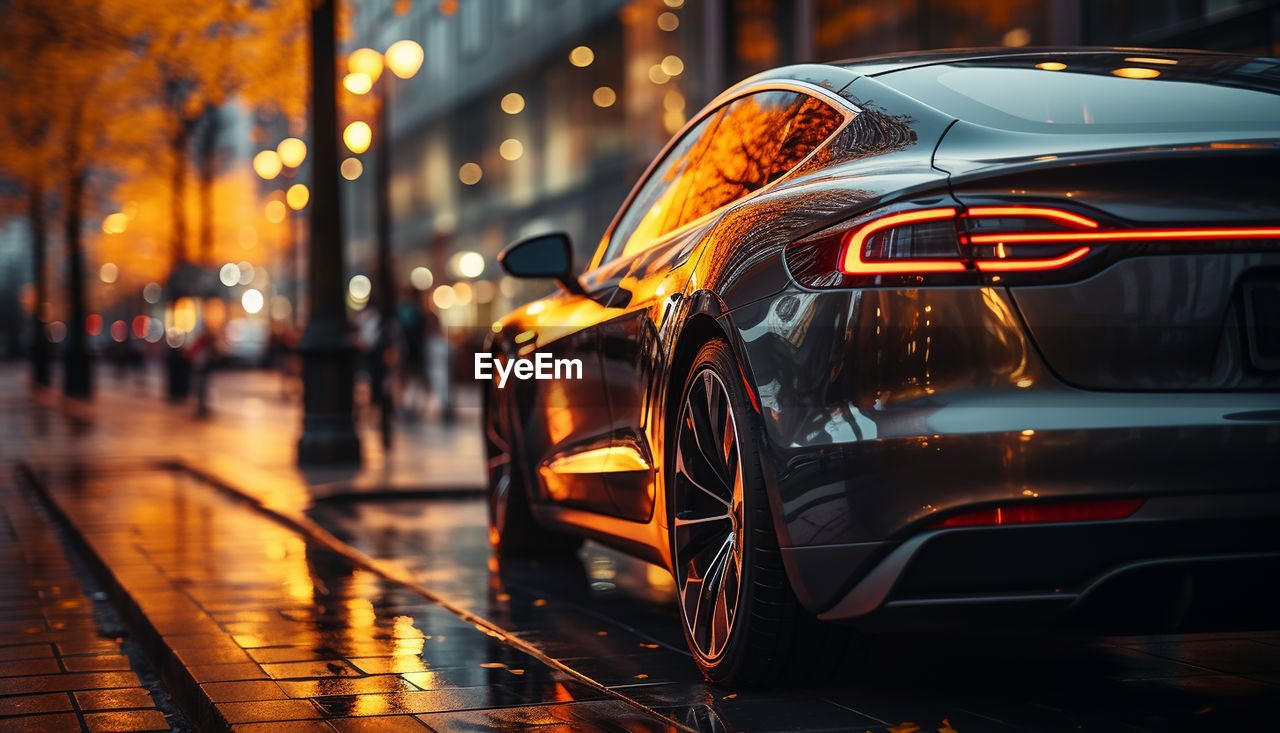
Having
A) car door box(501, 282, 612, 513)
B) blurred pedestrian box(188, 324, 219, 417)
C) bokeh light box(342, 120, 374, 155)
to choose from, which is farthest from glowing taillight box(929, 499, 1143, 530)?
blurred pedestrian box(188, 324, 219, 417)

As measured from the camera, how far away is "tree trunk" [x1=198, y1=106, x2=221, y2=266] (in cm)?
3164

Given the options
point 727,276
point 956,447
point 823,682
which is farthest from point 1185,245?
point 823,682

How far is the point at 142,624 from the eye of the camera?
5.71 metres

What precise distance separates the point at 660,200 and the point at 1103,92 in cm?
192

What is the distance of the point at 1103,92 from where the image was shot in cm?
408

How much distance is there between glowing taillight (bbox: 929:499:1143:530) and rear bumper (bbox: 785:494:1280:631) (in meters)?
0.01

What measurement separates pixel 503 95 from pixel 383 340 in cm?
2289

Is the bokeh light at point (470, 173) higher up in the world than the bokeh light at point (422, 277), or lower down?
higher up

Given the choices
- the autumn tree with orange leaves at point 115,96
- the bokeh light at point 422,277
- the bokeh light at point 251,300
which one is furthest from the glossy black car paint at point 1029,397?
the bokeh light at point 251,300

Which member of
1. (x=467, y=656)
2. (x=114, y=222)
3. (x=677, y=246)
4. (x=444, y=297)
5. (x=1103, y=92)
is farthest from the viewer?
(x=444, y=297)

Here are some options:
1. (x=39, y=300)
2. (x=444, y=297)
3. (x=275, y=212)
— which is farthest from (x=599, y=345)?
(x=275, y=212)

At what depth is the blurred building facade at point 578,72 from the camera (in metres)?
14.5

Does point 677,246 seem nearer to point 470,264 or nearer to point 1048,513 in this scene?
point 1048,513

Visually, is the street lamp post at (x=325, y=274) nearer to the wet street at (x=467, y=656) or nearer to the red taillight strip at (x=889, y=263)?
the wet street at (x=467, y=656)
